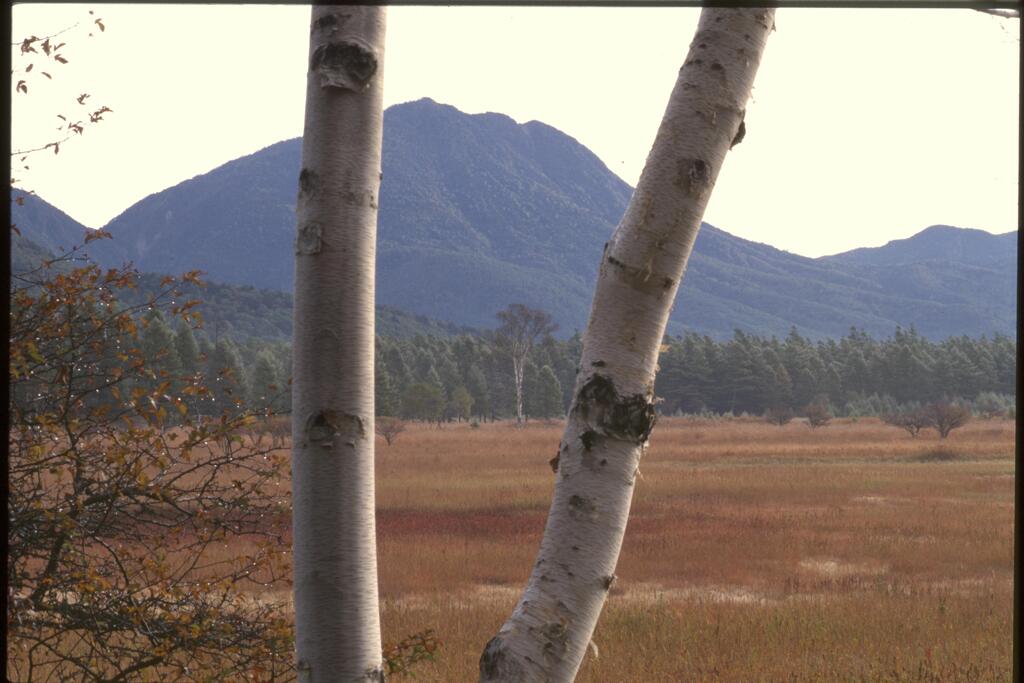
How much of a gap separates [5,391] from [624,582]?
1364 cm

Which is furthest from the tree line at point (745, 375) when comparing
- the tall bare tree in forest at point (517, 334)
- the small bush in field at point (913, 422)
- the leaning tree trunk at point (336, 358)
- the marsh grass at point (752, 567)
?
the leaning tree trunk at point (336, 358)

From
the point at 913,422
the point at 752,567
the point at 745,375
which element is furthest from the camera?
the point at 745,375

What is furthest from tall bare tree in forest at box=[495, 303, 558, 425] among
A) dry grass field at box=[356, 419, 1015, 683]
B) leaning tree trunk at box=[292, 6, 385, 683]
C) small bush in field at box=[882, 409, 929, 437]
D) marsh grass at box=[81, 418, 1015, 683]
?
leaning tree trunk at box=[292, 6, 385, 683]

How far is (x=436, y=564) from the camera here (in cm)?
1656

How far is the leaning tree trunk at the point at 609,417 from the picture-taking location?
196cm

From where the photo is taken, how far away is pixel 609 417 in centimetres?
196

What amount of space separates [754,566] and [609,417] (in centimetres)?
1650

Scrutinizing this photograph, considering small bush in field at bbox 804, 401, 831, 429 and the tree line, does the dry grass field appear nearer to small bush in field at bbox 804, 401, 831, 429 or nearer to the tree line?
small bush in field at bbox 804, 401, 831, 429

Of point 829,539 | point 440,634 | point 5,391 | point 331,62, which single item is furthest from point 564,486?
point 829,539

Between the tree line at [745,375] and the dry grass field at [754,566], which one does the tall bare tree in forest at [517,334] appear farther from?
the dry grass field at [754,566]

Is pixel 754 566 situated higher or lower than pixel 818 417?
lower

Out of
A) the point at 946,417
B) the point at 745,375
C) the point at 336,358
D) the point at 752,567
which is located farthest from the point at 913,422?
the point at 336,358

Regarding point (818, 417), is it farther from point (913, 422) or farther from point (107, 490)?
point (107, 490)

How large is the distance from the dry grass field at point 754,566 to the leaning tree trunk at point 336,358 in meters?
6.85
